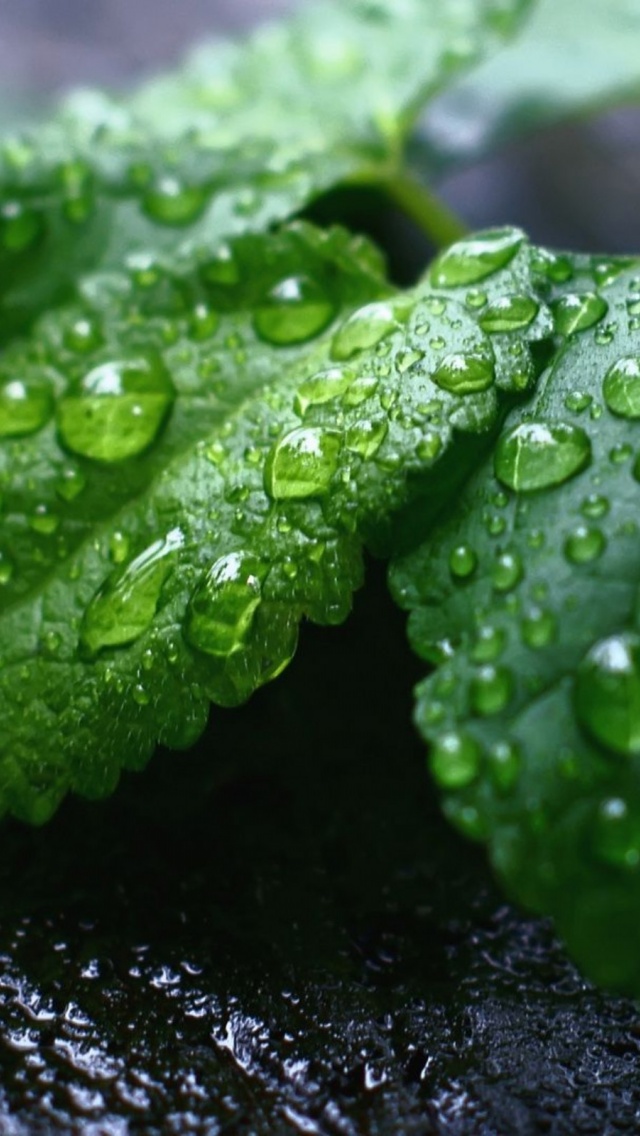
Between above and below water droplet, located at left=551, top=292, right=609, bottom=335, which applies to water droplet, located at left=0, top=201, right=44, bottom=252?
above

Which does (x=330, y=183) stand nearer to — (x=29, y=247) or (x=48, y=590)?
(x=29, y=247)

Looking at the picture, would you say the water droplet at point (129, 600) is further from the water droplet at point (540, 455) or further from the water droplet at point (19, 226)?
the water droplet at point (19, 226)

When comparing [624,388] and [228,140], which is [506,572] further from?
A: [228,140]

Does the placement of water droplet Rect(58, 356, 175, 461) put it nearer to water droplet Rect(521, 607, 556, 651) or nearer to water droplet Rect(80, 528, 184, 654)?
water droplet Rect(80, 528, 184, 654)

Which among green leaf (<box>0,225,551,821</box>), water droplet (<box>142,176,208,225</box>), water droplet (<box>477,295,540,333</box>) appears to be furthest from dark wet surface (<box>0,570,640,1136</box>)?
water droplet (<box>142,176,208,225</box>)

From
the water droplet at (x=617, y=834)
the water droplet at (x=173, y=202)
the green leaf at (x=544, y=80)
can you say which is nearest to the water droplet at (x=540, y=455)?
the water droplet at (x=617, y=834)

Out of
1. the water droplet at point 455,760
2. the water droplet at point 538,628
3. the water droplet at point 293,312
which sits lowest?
the water droplet at point 455,760

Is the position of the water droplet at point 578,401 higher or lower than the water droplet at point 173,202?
lower
